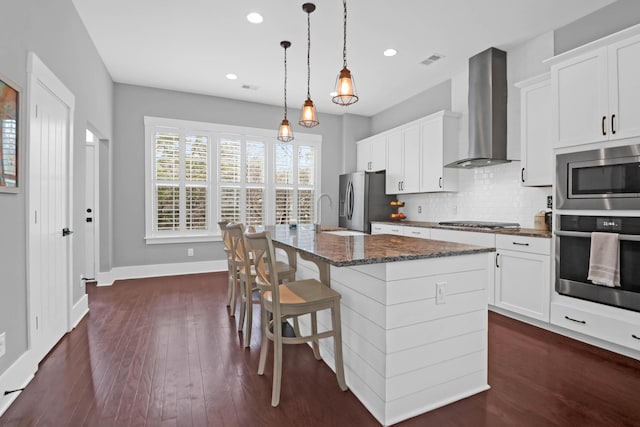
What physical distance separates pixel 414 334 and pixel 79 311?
3.34 meters

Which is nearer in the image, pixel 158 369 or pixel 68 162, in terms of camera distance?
pixel 158 369

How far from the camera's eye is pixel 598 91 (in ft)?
8.66

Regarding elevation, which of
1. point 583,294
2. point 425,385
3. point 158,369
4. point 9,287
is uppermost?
point 9,287

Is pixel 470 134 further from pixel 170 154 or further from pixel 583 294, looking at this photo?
pixel 170 154

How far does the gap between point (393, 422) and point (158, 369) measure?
5.35ft

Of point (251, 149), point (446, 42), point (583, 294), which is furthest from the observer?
point (251, 149)

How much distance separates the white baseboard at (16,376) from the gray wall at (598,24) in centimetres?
530

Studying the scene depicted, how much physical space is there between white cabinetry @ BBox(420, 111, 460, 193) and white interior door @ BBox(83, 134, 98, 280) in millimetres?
4862

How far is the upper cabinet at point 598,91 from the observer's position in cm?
245

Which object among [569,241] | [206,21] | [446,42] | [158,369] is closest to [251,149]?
[206,21]

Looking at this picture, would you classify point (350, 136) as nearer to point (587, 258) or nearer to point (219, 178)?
point (219, 178)

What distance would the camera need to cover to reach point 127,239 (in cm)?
510

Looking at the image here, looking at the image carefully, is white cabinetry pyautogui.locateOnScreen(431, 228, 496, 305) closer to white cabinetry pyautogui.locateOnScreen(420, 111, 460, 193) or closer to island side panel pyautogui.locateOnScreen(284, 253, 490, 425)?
white cabinetry pyautogui.locateOnScreen(420, 111, 460, 193)

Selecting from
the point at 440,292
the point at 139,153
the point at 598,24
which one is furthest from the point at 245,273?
the point at 598,24
